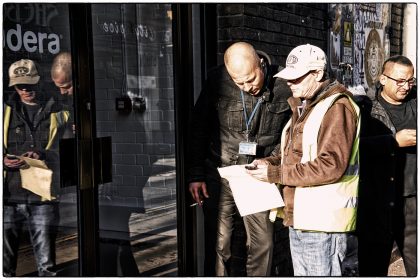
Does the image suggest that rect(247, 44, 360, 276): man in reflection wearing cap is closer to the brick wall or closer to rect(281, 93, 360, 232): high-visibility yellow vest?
rect(281, 93, 360, 232): high-visibility yellow vest

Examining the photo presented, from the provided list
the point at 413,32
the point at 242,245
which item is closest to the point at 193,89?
the point at 242,245

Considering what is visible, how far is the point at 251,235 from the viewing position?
4379mm

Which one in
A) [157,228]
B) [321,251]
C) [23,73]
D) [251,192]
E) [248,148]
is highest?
[23,73]

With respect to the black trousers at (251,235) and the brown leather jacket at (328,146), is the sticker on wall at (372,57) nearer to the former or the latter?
the black trousers at (251,235)

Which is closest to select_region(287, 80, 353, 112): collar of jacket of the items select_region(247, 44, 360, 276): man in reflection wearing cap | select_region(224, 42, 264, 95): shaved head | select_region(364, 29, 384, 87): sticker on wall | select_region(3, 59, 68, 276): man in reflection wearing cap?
select_region(247, 44, 360, 276): man in reflection wearing cap

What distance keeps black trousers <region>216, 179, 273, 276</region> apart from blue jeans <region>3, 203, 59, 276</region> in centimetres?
115

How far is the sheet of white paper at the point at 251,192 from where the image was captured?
3.52 meters

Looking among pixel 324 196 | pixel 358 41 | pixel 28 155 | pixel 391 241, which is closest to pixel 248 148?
pixel 324 196

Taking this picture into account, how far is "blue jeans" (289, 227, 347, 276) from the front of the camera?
3.25 meters

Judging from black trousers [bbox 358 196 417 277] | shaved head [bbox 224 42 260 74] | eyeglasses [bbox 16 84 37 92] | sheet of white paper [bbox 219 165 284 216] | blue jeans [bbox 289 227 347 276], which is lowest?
black trousers [bbox 358 196 417 277]

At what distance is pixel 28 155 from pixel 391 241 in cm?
258

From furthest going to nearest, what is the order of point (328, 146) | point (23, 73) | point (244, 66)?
point (244, 66), point (23, 73), point (328, 146)

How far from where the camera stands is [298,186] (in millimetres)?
3260

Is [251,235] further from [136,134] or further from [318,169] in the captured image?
[318,169]
